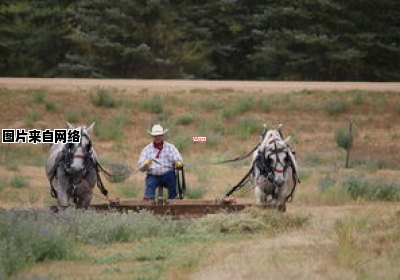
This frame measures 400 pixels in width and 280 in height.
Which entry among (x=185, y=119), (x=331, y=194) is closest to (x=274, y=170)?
(x=331, y=194)

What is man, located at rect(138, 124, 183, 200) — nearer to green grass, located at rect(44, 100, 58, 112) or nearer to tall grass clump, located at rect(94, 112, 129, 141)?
tall grass clump, located at rect(94, 112, 129, 141)

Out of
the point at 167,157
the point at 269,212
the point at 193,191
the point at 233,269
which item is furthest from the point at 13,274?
the point at 193,191

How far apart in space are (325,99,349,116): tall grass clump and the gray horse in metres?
18.4

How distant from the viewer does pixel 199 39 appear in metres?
49.3

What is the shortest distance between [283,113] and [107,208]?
735 inches

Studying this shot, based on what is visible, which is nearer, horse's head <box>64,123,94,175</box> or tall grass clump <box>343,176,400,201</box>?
horse's head <box>64,123,94,175</box>

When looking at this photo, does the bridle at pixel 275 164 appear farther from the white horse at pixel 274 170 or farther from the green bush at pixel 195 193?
the green bush at pixel 195 193

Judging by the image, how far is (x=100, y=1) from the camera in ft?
157

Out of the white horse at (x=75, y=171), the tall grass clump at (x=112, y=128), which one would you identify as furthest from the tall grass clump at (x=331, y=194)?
the tall grass clump at (x=112, y=128)

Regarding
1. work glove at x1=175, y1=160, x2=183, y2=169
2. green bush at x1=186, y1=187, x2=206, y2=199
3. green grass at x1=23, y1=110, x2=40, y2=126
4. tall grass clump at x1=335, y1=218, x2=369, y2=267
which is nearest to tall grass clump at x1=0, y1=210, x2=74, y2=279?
tall grass clump at x1=335, y1=218, x2=369, y2=267

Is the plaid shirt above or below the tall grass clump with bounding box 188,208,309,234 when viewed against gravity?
above

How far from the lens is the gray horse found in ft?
58.7

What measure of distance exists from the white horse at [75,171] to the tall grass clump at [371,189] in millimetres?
6430

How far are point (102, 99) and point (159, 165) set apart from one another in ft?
56.1
